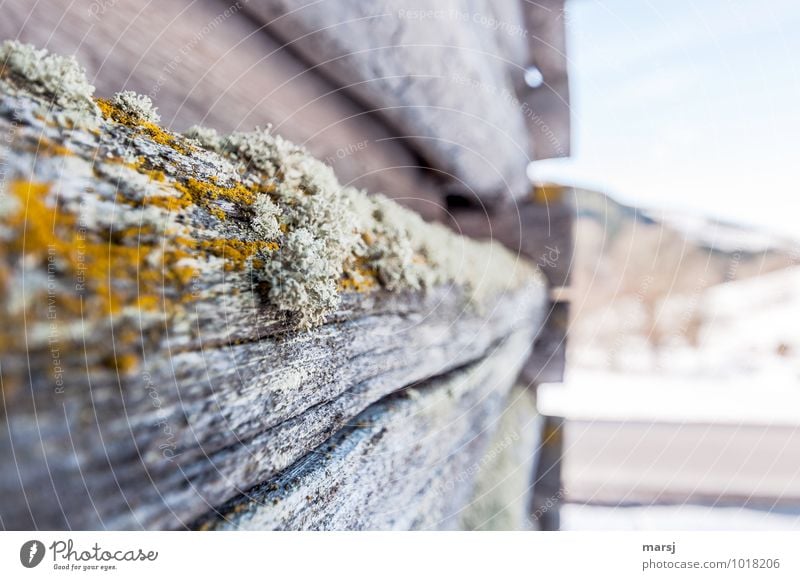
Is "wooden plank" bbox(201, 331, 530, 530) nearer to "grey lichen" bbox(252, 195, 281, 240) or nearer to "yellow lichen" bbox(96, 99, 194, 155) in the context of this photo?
"grey lichen" bbox(252, 195, 281, 240)

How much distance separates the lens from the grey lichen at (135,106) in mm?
926

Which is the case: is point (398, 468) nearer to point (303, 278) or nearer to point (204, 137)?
point (303, 278)

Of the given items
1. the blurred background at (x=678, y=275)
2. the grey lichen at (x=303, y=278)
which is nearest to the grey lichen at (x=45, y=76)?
the grey lichen at (x=303, y=278)

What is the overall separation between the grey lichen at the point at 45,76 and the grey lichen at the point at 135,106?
11 centimetres

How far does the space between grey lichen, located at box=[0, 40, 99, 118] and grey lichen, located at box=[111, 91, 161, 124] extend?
0.11m

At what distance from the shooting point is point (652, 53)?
1.90m

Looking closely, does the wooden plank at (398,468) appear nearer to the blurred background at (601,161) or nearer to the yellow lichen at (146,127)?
the blurred background at (601,161)

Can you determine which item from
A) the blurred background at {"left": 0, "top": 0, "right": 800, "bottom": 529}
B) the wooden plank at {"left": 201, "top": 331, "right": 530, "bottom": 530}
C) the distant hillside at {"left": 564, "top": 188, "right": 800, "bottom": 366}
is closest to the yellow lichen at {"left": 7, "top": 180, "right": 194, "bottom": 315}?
the wooden plank at {"left": 201, "top": 331, "right": 530, "bottom": 530}

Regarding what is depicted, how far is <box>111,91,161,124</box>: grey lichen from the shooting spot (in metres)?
0.93

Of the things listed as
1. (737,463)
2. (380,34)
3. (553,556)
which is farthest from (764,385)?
(380,34)

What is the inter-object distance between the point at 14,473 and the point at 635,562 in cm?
148

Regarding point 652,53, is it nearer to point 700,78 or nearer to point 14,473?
point 700,78

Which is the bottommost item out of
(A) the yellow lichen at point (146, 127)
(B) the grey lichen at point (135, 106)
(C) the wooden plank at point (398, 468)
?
(C) the wooden plank at point (398, 468)

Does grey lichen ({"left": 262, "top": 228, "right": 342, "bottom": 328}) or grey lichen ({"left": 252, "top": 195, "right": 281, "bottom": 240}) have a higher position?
grey lichen ({"left": 252, "top": 195, "right": 281, "bottom": 240})
